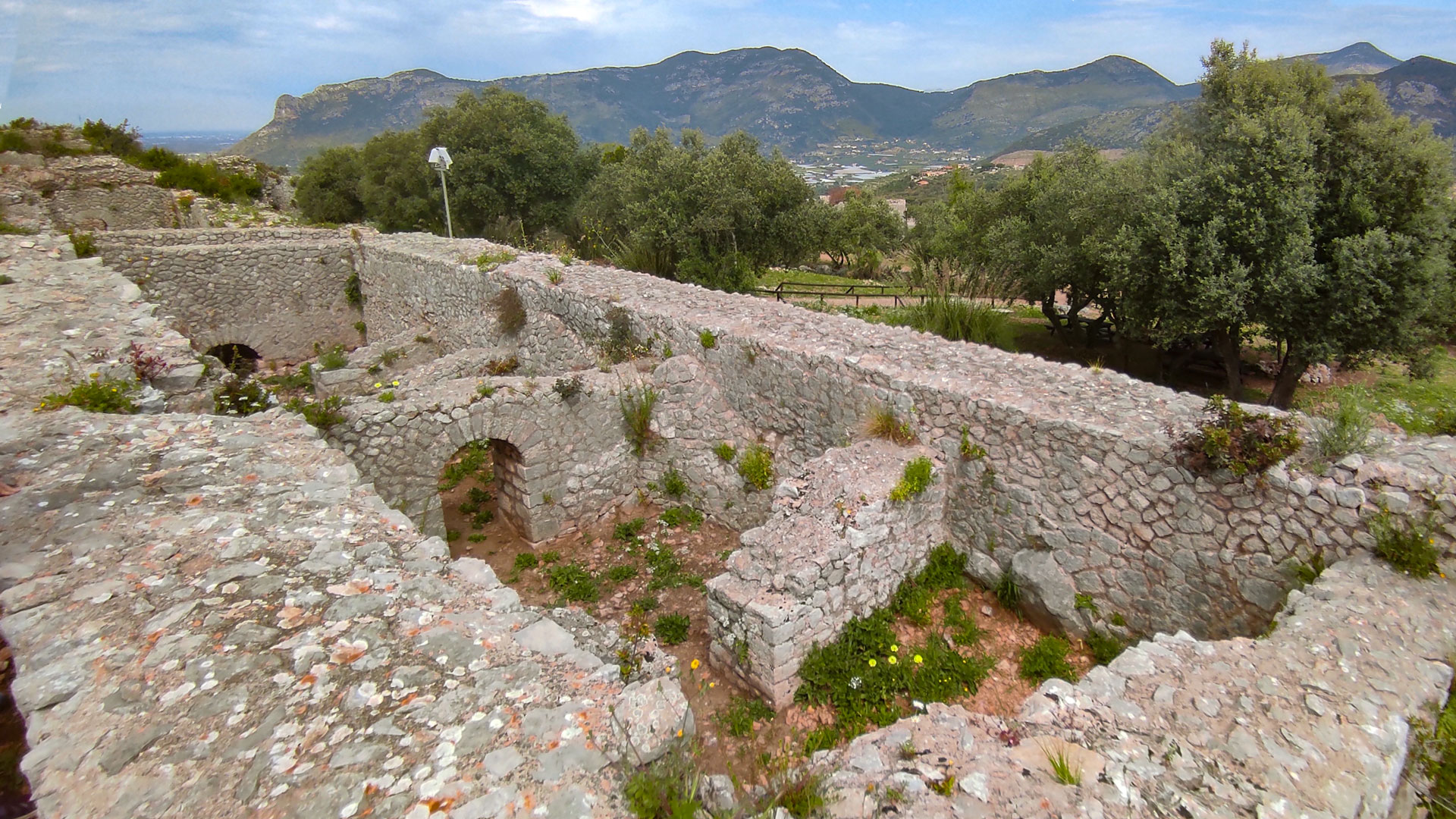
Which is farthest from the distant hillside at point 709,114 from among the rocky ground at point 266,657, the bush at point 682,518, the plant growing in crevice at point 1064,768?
the plant growing in crevice at point 1064,768

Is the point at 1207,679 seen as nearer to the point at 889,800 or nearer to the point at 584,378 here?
the point at 889,800

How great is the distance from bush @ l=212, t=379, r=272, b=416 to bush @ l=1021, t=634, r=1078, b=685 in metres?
7.57

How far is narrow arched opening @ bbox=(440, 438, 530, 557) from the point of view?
891 centimetres

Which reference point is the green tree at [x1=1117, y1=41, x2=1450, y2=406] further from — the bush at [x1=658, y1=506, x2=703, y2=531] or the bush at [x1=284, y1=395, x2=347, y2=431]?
the bush at [x1=284, y1=395, x2=347, y2=431]

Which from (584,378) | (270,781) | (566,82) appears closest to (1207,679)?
(270,781)

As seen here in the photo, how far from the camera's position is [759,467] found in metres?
8.75

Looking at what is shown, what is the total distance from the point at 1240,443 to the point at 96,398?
30.3 feet

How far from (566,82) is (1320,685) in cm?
22523

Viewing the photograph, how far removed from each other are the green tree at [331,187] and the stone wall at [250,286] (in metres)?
12.2

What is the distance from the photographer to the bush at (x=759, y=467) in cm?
874

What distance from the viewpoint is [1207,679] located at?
426 cm

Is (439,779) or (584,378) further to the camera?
(584,378)

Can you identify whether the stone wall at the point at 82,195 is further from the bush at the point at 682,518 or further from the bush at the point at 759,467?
the bush at the point at 759,467

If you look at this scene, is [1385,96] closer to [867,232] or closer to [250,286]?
[250,286]
